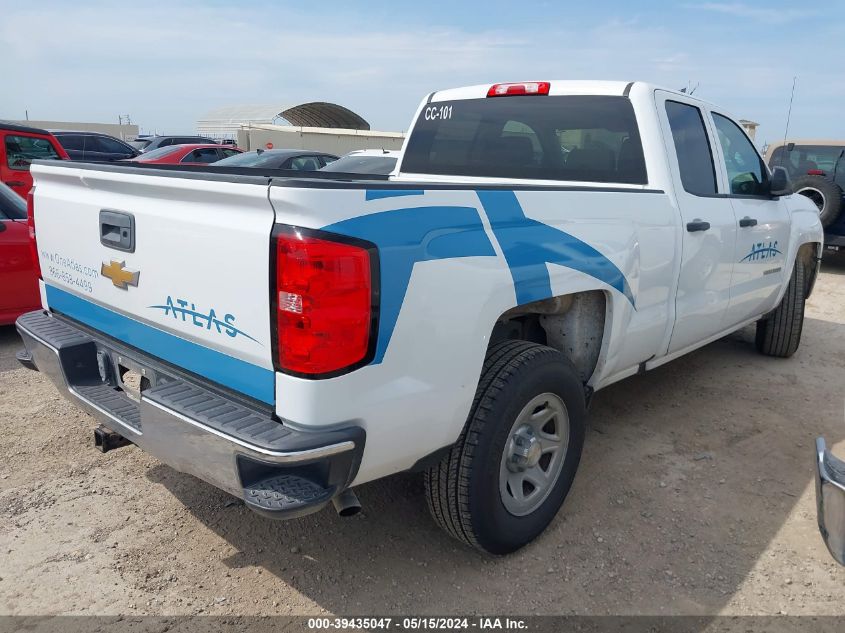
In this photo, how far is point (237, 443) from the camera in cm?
193

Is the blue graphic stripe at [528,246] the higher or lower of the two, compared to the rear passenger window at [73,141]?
lower

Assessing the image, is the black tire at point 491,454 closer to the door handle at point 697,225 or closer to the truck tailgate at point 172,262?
the truck tailgate at point 172,262

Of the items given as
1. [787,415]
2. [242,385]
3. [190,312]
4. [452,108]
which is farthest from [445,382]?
[787,415]

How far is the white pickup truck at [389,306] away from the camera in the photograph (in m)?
1.92

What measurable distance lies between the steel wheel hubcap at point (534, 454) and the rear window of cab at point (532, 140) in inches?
56.3

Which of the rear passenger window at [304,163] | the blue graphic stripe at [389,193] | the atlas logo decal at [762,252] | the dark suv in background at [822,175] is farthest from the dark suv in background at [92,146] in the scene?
the blue graphic stripe at [389,193]

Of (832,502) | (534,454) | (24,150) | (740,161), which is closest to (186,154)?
(24,150)

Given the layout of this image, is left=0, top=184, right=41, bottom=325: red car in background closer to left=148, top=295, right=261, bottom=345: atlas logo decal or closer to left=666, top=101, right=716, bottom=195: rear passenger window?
left=148, top=295, right=261, bottom=345: atlas logo decal

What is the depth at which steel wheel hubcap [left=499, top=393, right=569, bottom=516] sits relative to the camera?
2.64 meters

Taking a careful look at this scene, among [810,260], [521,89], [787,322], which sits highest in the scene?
[521,89]

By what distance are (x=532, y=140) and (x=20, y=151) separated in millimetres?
7846

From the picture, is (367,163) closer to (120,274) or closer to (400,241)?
(120,274)

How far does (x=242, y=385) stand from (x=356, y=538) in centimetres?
114

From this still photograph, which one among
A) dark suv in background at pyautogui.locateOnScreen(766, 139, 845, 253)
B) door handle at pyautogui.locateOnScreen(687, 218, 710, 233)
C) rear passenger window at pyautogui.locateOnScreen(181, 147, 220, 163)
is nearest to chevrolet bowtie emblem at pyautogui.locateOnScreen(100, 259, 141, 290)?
door handle at pyautogui.locateOnScreen(687, 218, 710, 233)
